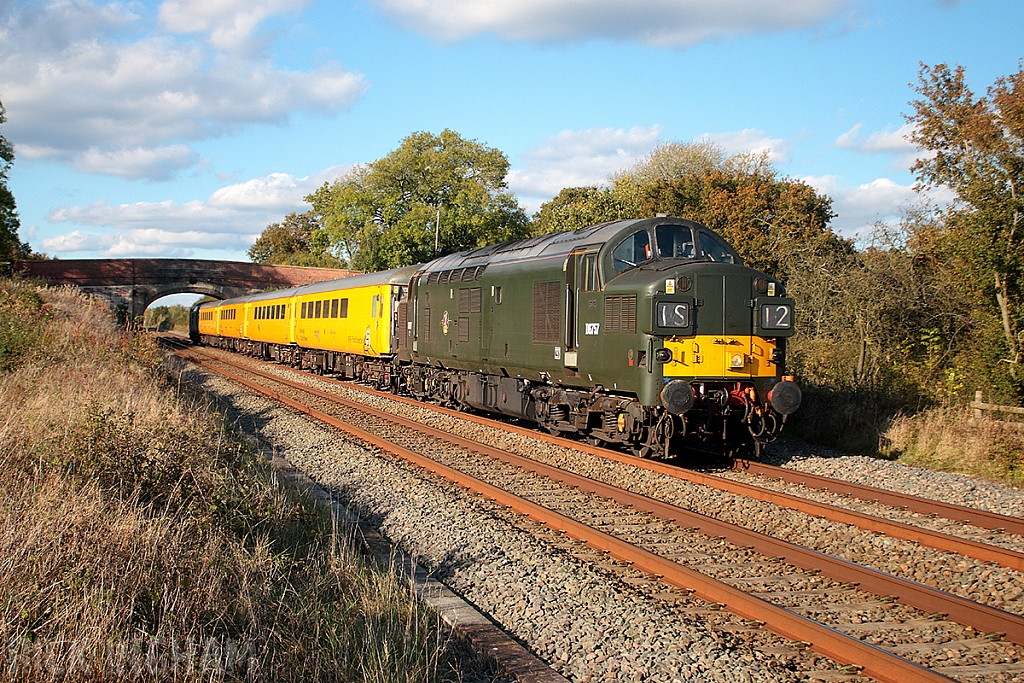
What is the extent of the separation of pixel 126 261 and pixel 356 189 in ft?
64.6

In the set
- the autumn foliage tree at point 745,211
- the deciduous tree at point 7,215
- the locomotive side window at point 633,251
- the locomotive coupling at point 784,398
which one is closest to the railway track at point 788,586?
the locomotive coupling at point 784,398

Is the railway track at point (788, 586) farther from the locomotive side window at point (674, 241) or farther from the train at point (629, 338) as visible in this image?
the locomotive side window at point (674, 241)

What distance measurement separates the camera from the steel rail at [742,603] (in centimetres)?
471

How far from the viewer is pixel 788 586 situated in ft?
21.0

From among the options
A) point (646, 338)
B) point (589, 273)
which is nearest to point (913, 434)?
point (646, 338)

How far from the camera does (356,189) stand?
57.3 meters

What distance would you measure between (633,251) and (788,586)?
243 inches

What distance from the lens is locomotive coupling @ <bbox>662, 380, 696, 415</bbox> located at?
10.2m

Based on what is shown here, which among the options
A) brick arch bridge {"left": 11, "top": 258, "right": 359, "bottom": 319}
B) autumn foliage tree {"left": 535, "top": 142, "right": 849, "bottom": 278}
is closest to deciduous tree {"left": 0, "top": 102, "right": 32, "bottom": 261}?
brick arch bridge {"left": 11, "top": 258, "right": 359, "bottom": 319}

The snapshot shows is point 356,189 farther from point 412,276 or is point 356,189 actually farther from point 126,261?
point 412,276

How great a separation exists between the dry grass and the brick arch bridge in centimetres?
4964

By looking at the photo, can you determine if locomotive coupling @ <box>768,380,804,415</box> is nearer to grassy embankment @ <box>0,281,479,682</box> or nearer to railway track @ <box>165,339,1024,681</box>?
railway track @ <box>165,339,1024,681</box>

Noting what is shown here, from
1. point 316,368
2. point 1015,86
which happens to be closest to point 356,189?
point 316,368

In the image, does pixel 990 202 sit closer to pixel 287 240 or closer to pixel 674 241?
pixel 674 241
